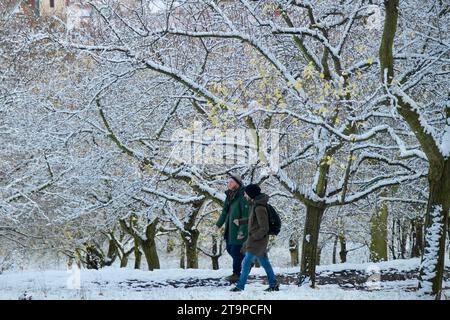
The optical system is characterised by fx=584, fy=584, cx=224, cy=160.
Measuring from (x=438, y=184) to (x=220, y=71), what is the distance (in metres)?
6.28

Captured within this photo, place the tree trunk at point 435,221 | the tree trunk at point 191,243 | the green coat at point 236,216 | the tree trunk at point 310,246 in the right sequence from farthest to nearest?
the tree trunk at point 191,243 < the tree trunk at point 310,246 < the green coat at point 236,216 < the tree trunk at point 435,221

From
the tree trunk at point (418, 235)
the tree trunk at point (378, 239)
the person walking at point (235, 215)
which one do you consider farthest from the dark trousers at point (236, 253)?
the tree trunk at point (418, 235)

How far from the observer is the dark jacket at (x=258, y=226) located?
29.9 ft

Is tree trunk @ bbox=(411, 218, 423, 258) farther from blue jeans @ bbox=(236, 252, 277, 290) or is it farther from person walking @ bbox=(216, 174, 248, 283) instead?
blue jeans @ bbox=(236, 252, 277, 290)

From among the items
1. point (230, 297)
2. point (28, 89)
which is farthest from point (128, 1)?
point (230, 297)

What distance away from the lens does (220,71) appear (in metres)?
14.1

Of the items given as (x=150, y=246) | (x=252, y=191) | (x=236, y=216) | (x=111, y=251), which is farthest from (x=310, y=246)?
(x=111, y=251)

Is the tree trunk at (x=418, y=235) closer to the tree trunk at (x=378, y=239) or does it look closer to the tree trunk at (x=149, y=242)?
the tree trunk at (x=378, y=239)

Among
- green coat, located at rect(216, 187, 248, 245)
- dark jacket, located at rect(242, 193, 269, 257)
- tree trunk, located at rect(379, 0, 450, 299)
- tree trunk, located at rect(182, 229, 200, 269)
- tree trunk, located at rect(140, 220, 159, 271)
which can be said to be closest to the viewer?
dark jacket, located at rect(242, 193, 269, 257)

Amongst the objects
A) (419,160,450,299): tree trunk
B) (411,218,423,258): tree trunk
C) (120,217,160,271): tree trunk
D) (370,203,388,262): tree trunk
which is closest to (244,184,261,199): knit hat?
(419,160,450,299): tree trunk

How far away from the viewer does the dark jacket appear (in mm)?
9109

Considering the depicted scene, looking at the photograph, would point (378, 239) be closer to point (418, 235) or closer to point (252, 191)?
point (418, 235)

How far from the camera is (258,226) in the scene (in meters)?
9.23
